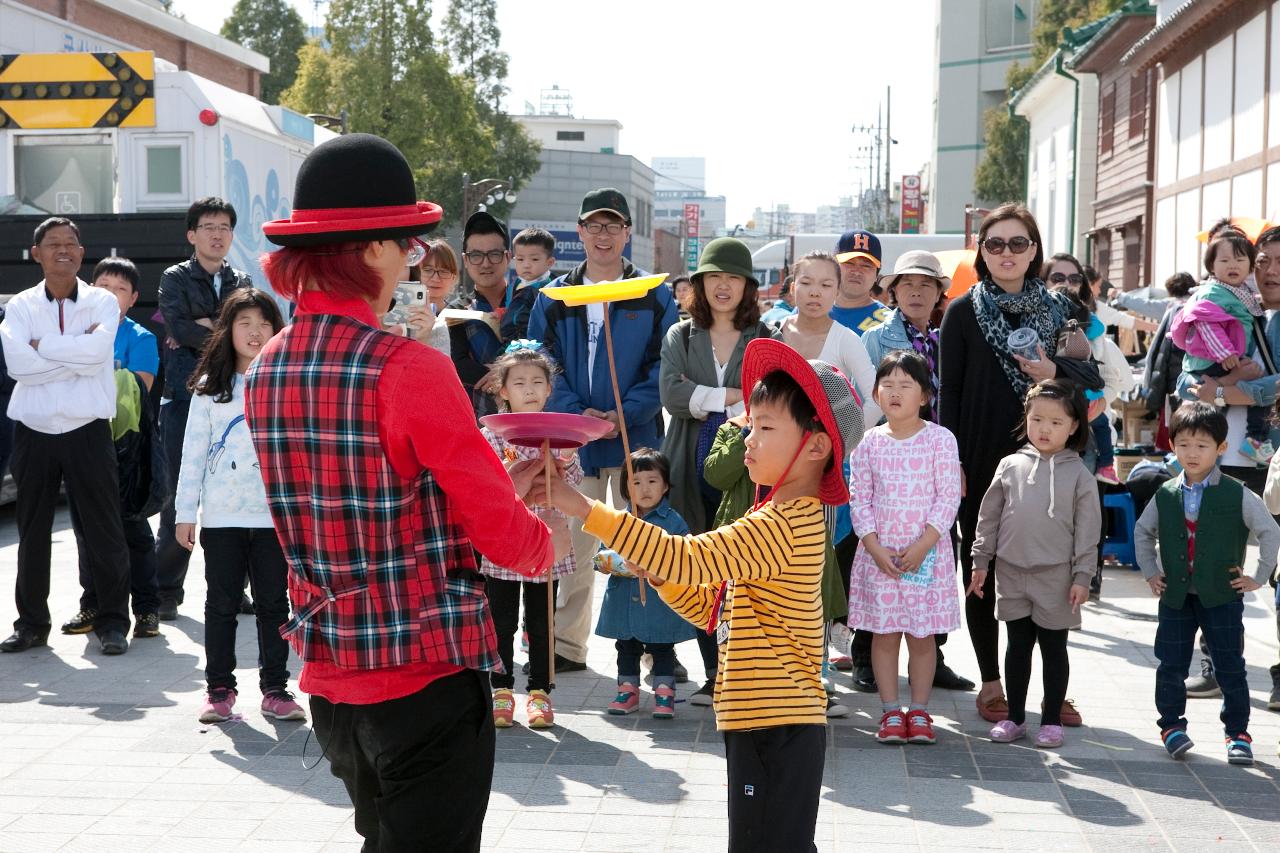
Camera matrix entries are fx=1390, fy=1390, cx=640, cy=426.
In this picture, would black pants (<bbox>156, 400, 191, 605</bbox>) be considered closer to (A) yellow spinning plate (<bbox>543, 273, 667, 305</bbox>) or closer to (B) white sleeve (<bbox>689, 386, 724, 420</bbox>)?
(B) white sleeve (<bbox>689, 386, 724, 420</bbox>)

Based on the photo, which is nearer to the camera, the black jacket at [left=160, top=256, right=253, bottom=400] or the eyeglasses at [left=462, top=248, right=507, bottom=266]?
the black jacket at [left=160, top=256, right=253, bottom=400]

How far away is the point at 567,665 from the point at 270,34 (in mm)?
55232

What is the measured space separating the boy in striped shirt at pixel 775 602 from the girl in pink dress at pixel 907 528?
217 centimetres

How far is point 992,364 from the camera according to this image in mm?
5992

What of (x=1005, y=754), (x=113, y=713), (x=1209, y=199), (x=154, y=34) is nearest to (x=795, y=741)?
(x=1005, y=754)

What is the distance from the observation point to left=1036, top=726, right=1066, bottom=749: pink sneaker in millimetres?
5629

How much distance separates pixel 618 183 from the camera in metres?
90.4

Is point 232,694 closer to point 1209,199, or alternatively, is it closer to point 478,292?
point 478,292

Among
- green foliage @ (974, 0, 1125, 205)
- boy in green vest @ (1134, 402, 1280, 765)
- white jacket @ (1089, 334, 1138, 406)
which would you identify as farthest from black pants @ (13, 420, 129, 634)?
green foliage @ (974, 0, 1125, 205)

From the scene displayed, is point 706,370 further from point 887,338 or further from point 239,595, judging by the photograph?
point 239,595

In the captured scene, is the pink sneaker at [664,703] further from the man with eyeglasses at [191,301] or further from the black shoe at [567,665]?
the man with eyeglasses at [191,301]

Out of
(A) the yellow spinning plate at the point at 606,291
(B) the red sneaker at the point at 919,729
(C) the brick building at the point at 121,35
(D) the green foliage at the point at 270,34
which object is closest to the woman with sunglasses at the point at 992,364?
(B) the red sneaker at the point at 919,729

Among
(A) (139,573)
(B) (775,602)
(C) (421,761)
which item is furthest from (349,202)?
(A) (139,573)

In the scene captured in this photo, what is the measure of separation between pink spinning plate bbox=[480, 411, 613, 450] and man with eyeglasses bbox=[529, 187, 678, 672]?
330cm
